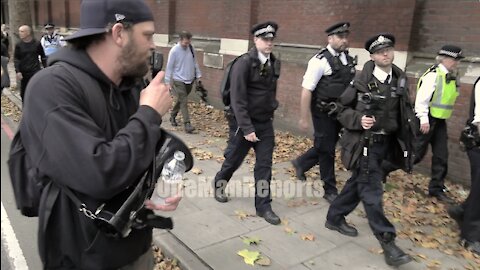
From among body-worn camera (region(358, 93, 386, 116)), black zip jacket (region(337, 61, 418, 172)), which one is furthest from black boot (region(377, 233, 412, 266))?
body-worn camera (region(358, 93, 386, 116))

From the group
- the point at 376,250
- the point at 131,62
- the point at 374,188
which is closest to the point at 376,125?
the point at 374,188

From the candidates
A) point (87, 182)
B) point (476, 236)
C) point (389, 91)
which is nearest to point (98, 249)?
point (87, 182)

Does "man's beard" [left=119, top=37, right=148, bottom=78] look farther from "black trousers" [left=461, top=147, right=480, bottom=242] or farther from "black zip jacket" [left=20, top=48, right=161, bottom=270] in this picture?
"black trousers" [left=461, top=147, right=480, bottom=242]

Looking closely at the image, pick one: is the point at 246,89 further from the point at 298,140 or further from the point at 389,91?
the point at 298,140

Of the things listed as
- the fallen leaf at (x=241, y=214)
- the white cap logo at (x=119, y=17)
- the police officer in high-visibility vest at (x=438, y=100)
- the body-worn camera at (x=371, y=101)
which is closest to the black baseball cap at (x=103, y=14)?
the white cap logo at (x=119, y=17)

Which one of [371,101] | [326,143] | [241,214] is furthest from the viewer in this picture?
[326,143]

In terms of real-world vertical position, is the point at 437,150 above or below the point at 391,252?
above

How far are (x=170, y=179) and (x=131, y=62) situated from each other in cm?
53

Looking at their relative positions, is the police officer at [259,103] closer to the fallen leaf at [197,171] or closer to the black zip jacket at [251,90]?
the black zip jacket at [251,90]

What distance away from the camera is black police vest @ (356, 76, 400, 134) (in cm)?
375

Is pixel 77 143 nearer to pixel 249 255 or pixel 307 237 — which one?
pixel 249 255

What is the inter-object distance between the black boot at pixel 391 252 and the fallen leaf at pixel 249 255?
1.10 meters

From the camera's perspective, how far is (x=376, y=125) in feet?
12.5

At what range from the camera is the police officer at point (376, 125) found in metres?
3.76
